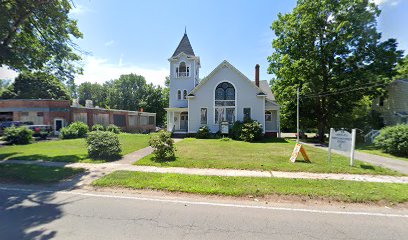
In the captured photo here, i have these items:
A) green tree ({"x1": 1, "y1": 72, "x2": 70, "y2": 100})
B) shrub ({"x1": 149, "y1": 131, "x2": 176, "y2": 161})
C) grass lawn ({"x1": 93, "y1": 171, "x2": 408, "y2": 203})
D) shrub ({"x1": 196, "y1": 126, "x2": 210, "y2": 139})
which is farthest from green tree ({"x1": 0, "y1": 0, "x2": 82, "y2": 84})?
green tree ({"x1": 1, "y1": 72, "x2": 70, "y2": 100})

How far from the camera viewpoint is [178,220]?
182 inches

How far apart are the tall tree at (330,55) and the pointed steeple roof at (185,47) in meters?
10.4

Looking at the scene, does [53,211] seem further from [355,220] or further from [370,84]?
[370,84]

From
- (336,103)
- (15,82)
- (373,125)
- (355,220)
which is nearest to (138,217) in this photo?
(355,220)

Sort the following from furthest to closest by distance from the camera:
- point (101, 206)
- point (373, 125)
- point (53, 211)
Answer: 1. point (373, 125)
2. point (101, 206)
3. point (53, 211)

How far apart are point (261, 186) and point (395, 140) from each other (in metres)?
12.8

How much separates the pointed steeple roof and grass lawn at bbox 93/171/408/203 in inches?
922

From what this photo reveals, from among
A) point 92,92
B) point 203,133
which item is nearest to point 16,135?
point 203,133

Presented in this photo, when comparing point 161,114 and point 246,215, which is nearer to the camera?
point 246,215

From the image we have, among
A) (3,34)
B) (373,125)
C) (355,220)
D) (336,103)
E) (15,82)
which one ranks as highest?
(15,82)

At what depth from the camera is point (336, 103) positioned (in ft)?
82.0

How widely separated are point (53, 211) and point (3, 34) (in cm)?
1156

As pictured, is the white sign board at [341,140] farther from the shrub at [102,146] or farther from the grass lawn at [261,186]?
the shrub at [102,146]

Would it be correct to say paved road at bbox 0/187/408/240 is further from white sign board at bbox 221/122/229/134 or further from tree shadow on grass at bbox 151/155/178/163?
white sign board at bbox 221/122/229/134
